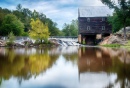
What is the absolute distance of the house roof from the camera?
62.2 m

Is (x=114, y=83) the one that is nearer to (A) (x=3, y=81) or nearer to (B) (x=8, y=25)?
(A) (x=3, y=81)

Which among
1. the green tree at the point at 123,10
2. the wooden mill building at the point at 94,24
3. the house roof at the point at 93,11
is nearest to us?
the green tree at the point at 123,10

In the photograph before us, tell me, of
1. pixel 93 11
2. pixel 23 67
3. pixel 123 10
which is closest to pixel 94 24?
pixel 93 11

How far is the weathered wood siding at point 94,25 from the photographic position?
62.0 metres

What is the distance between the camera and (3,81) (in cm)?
934

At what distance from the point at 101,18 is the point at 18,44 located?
23.4m

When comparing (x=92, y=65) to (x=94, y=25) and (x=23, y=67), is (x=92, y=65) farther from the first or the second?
(x=94, y=25)

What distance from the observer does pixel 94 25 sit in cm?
6244

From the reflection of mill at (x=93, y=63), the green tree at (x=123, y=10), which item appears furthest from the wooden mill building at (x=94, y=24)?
the reflection of mill at (x=93, y=63)

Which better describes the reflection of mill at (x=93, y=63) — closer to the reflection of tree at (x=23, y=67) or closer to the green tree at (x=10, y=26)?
the reflection of tree at (x=23, y=67)

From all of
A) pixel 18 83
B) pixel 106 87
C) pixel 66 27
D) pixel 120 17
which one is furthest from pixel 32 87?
pixel 66 27

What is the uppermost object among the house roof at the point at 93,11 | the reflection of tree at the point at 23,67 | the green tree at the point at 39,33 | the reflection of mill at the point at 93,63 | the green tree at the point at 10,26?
the house roof at the point at 93,11

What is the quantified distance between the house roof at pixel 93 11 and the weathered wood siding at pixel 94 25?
3.12 ft

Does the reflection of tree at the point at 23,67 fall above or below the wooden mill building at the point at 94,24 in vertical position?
below
